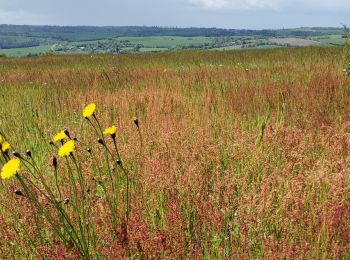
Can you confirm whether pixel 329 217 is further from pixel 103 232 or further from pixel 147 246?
pixel 103 232

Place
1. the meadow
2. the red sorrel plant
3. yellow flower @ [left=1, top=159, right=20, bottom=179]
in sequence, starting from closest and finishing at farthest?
yellow flower @ [left=1, top=159, right=20, bottom=179] < the red sorrel plant < the meadow

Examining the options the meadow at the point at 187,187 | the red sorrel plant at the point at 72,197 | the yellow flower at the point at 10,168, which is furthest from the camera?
the meadow at the point at 187,187

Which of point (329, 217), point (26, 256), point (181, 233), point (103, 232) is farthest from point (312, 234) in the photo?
point (26, 256)

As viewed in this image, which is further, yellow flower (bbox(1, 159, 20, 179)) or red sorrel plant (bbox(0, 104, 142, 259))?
red sorrel plant (bbox(0, 104, 142, 259))

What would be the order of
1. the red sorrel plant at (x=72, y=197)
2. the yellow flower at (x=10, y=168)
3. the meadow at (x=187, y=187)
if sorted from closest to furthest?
the yellow flower at (x=10, y=168) → the red sorrel plant at (x=72, y=197) → the meadow at (x=187, y=187)

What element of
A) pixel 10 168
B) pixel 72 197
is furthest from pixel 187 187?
pixel 10 168

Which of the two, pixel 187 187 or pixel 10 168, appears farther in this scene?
pixel 187 187

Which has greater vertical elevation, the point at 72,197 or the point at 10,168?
the point at 10,168

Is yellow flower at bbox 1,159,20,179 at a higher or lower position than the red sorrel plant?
higher

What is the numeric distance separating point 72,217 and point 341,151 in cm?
224

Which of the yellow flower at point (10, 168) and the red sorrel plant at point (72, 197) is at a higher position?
the yellow flower at point (10, 168)

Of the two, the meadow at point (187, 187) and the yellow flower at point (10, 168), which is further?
the meadow at point (187, 187)

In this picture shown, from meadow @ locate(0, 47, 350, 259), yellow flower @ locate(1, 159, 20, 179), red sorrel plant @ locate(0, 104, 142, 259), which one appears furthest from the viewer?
meadow @ locate(0, 47, 350, 259)

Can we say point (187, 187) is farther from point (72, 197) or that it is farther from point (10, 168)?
point (10, 168)
